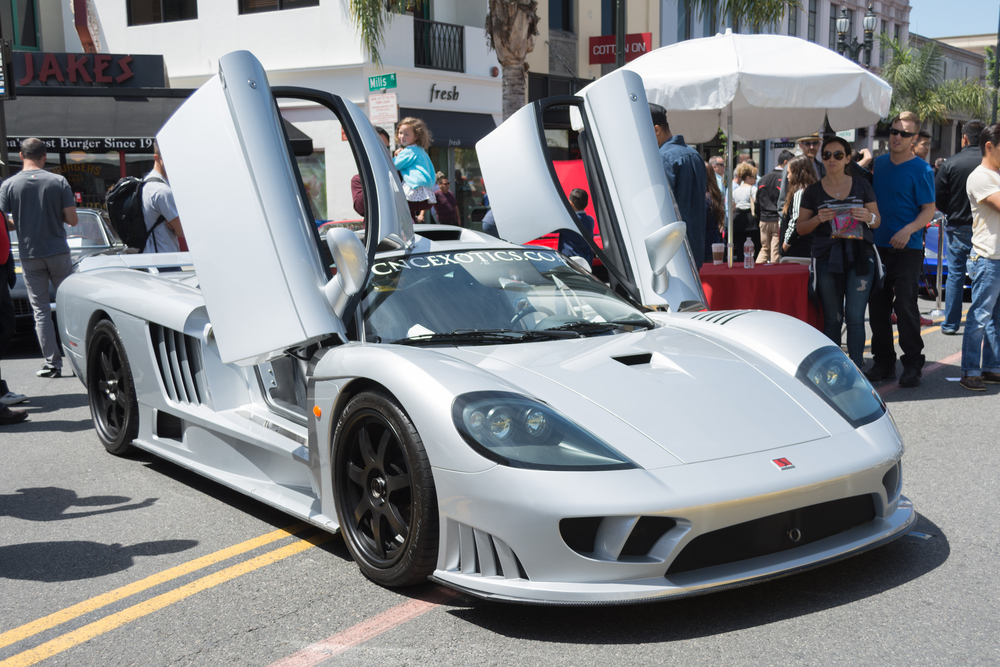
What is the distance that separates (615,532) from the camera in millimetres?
2812

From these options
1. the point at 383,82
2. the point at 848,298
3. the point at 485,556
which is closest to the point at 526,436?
the point at 485,556

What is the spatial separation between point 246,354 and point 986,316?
16.3ft

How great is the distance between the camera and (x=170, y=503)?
4.42m

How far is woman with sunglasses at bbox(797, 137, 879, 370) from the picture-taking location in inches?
252

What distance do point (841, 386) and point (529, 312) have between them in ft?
4.15

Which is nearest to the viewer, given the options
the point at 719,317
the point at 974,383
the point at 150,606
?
the point at 150,606

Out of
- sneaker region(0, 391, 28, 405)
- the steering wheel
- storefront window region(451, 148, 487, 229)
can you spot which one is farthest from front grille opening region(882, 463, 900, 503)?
storefront window region(451, 148, 487, 229)

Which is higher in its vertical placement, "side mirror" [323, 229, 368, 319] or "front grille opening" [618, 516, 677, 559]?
"side mirror" [323, 229, 368, 319]

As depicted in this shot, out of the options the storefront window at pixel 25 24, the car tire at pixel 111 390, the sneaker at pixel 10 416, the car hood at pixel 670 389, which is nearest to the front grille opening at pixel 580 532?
the car hood at pixel 670 389

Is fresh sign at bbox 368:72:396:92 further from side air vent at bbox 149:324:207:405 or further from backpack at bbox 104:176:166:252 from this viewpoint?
side air vent at bbox 149:324:207:405

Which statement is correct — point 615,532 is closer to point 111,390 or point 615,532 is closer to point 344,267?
point 344,267

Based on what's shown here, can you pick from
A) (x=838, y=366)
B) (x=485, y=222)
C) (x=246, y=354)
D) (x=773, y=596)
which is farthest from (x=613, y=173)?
(x=485, y=222)

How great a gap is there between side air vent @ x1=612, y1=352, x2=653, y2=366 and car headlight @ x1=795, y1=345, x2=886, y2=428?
553mm

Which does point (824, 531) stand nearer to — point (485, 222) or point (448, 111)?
point (485, 222)
